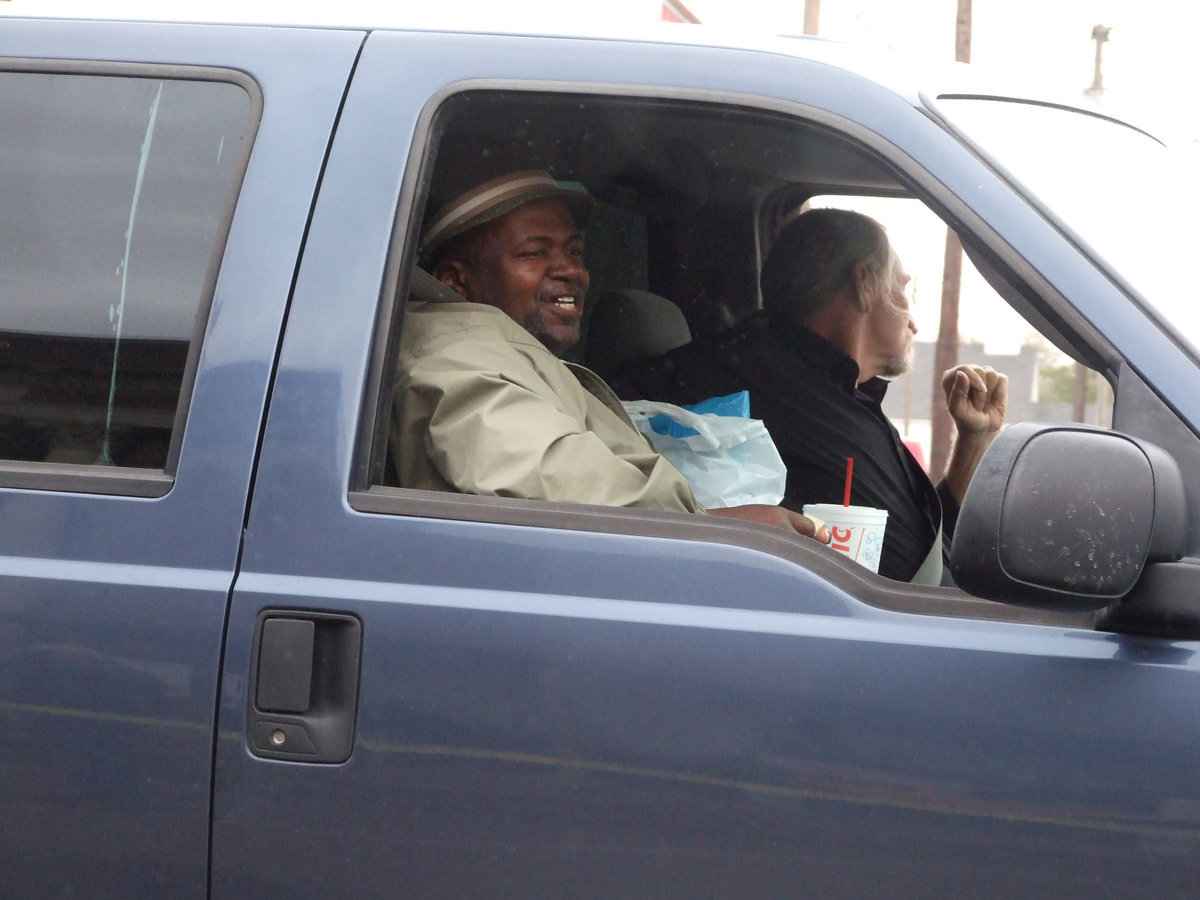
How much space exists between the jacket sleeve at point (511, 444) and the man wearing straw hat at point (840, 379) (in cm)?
75

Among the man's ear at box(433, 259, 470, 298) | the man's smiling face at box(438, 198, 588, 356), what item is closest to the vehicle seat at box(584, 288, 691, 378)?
the man's smiling face at box(438, 198, 588, 356)

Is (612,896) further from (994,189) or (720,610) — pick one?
(994,189)

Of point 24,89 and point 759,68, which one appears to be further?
point 24,89

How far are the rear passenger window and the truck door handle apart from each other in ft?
1.15

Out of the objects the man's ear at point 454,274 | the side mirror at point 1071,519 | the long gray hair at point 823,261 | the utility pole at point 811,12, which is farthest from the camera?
the utility pole at point 811,12

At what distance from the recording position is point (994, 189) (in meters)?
1.61

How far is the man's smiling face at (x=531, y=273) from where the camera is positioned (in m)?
2.66

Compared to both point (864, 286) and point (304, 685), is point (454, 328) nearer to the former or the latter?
point (304, 685)

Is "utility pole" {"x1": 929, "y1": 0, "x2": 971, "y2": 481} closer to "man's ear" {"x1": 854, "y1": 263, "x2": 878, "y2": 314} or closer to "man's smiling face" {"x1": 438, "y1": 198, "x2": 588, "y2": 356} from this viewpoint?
"man's ear" {"x1": 854, "y1": 263, "x2": 878, "y2": 314}

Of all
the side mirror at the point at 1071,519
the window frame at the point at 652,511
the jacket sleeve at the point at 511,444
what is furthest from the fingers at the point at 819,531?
the side mirror at the point at 1071,519

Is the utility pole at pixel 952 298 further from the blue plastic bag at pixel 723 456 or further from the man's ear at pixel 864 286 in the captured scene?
the blue plastic bag at pixel 723 456

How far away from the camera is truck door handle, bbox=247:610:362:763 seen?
1.56 m

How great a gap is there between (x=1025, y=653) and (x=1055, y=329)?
411 mm

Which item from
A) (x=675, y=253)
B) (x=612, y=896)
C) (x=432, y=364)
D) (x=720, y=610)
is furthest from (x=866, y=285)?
(x=612, y=896)
